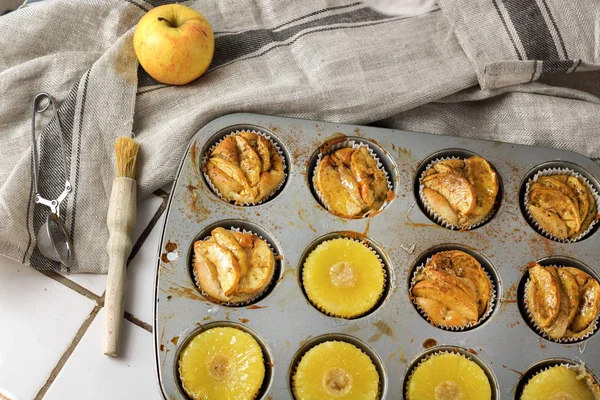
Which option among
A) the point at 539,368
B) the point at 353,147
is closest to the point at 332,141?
the point at 353,147

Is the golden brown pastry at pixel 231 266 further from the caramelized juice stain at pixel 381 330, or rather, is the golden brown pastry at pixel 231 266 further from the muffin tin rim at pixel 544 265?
the muffin tin rim at pixel 544 265

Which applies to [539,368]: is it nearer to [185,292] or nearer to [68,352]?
[185,292]

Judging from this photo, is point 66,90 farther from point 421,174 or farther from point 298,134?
point 421,174

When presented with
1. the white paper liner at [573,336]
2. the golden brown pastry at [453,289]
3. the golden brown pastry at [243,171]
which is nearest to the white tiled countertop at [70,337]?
the golden brown pastry at [243,171]

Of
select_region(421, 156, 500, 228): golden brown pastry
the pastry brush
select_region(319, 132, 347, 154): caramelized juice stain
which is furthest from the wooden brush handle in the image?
select_region(421, 156, 500, 228): golden brown pastry

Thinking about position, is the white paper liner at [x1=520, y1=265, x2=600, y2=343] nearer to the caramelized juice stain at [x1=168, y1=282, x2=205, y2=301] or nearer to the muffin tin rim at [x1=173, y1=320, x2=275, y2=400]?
the muffin tin rim at [x1=173, y1=320, x2=275, y2=400]

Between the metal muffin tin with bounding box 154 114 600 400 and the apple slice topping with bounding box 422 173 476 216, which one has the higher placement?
the apple slice topping with bounding box 422 173 476 216

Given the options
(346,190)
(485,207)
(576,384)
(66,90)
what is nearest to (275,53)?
(346,190)
